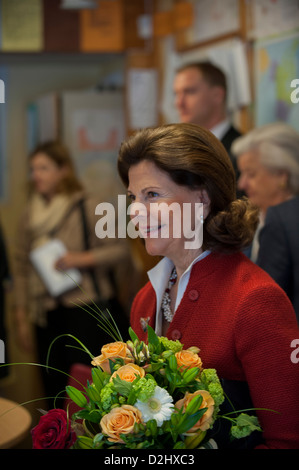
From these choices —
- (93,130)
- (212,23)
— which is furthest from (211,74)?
(93,130)

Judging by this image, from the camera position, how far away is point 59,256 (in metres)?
3.13

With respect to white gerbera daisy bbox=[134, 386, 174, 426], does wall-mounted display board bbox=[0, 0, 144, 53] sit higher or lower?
higher

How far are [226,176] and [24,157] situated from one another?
347 cm

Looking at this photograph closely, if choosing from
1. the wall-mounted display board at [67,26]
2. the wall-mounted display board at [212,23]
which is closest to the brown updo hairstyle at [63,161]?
the wall-mounted display board at [67,26]

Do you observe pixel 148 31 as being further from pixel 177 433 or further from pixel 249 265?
pixel 177 433

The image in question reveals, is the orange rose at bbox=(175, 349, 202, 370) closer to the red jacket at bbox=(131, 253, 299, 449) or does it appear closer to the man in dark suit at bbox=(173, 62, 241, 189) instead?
the red jacket at bbox=(131, 253, 299, 449)

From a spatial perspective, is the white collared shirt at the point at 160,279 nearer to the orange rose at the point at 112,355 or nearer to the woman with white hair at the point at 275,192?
the orange rose at the point at 112,355

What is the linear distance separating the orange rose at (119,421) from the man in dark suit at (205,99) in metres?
1.15

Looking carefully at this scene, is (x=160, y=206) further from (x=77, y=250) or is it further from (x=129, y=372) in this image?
→ (x=77, y=250)

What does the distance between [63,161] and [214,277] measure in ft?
7.00

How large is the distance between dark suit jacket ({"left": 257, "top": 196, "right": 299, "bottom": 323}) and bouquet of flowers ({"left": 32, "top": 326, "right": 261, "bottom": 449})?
2.11 ft

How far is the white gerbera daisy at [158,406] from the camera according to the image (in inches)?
38.8

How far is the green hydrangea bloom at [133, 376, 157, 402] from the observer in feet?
3.25

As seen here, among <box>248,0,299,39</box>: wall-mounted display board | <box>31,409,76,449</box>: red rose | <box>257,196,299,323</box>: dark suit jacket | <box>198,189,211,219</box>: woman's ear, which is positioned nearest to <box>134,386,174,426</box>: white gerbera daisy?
<box>31,409,76,449</box>: red rose
